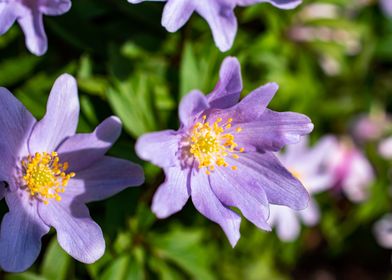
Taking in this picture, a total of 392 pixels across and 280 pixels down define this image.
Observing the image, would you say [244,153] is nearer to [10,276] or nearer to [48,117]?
[48,117]

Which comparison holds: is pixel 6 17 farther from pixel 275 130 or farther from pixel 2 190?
pixel 275 130

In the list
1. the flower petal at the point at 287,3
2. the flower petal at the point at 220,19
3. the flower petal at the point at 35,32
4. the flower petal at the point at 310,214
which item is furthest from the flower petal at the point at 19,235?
the flower petal at the point at 310,214

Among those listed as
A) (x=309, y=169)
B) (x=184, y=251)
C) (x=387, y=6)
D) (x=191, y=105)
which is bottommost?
(x=309, y=169)

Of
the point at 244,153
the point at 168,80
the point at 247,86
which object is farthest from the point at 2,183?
the point at 247,86

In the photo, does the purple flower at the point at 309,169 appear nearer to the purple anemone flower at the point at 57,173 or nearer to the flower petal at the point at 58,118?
the purple anemone flower at the point at 57,173

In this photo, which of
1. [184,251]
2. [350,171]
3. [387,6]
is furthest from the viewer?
[387,6]

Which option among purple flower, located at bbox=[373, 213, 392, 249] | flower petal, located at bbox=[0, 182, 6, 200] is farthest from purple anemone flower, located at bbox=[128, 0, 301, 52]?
purple flower, located at bbox=[373, 213, 392, 249]

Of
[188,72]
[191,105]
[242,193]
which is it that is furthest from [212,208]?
[188,72]
